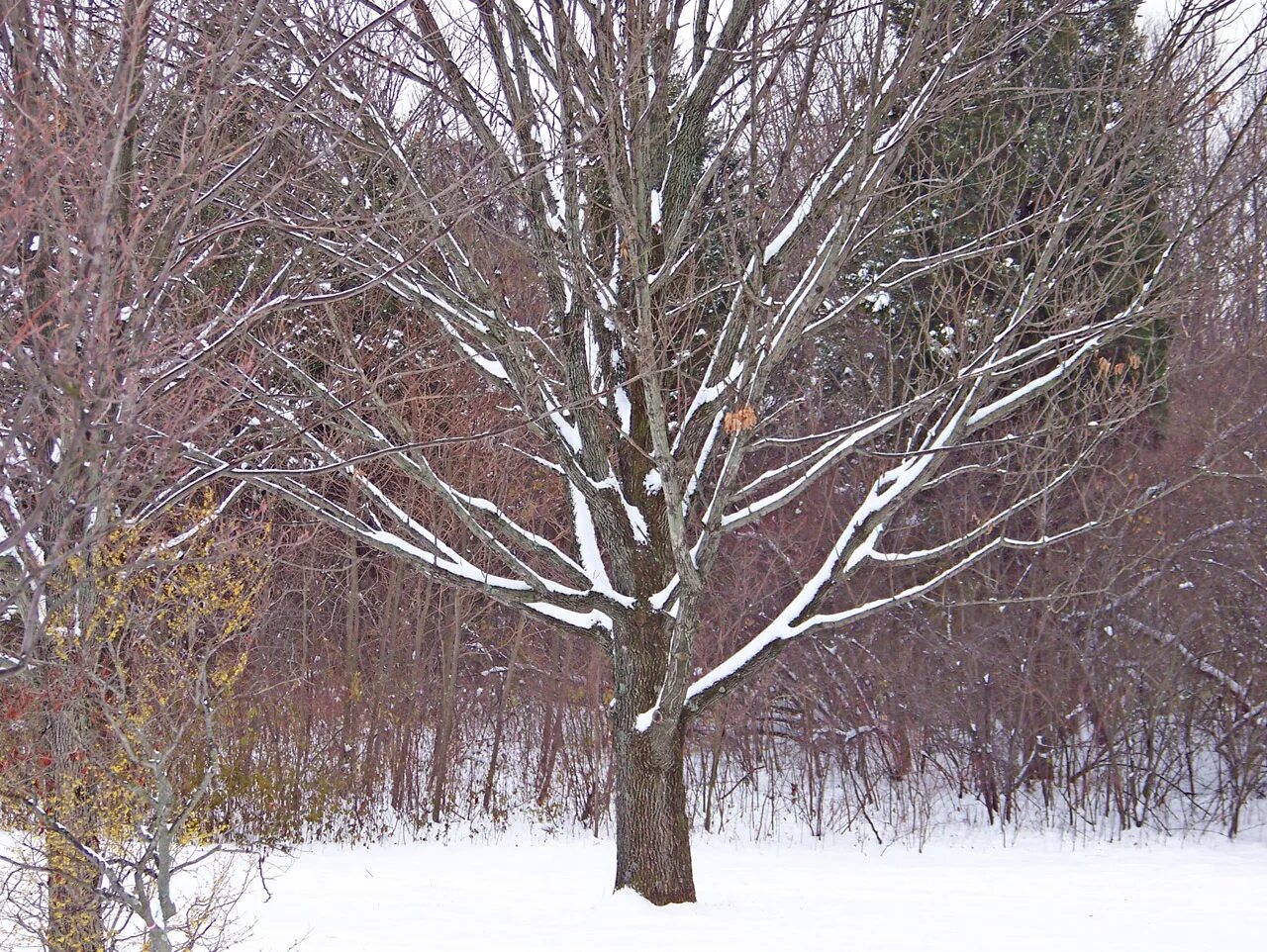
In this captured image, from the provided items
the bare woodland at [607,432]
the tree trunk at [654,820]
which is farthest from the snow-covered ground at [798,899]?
the bare woodland at [607,432]

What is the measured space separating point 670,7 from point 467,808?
25.7 feet

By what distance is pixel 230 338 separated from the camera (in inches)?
138

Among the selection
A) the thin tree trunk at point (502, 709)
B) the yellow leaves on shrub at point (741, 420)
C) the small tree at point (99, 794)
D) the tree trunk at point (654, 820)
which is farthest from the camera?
the thin tree trunk at point (502, 709)

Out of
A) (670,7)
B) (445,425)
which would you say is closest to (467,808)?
(445,425)

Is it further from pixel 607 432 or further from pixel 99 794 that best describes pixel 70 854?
pixel 607 432

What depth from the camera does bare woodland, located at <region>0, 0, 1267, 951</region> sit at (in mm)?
3795

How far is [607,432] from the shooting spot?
6711 mm

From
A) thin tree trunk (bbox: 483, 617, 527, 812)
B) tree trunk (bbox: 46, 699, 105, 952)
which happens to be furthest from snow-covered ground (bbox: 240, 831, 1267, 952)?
tree trunk (bbox: 46, 699, 105, 952)

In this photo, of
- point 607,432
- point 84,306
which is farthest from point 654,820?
point 84,306

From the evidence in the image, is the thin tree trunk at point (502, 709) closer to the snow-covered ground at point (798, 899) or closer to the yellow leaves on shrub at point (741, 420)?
the snow-covered ground at point (798, 899)

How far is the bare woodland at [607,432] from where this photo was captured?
3795 mm

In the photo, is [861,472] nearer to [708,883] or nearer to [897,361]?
[897,361]

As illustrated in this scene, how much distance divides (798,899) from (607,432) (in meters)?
3.15

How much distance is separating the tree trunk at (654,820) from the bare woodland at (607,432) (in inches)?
0.8
